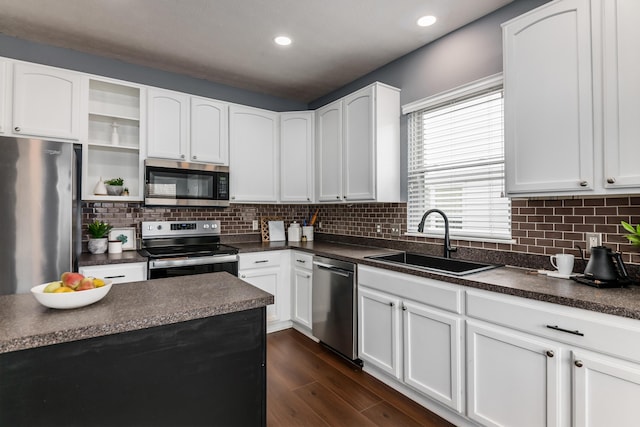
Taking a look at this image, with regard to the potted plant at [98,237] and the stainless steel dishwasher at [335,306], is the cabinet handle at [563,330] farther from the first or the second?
the potted plant at [98,237]

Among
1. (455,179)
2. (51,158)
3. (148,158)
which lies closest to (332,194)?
(455,179)

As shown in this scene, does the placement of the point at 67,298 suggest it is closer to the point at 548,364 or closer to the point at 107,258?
the point at 107,258

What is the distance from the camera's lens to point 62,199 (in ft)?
7.66

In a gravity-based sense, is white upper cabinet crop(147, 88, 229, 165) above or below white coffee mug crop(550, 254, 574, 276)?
above

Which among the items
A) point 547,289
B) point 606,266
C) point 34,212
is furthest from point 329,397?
point 34,212

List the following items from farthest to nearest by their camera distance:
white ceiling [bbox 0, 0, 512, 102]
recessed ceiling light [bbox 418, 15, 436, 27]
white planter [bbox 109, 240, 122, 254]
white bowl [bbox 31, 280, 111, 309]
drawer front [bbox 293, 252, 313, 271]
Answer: drawer front [bbox 293, 252, 313, 271]
white planter [bbox 109, 240, 122, 254]
recessed ceiling light [bbox 418, 15, 436, 27]
white ceiling [bbox 0, 0, 512, 102]
white bowl [bbox 31, 280, 111, 309]

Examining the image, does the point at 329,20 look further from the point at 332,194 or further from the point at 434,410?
the point at 434,410

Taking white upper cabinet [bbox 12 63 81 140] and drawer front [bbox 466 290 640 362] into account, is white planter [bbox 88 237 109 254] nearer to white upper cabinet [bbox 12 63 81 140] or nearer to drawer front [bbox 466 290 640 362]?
white upper cabinet [bbox 12 63 81 140]

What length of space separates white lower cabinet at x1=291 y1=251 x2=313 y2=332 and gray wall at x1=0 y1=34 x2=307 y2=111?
1.97 metres

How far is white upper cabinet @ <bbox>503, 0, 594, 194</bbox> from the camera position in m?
1.68

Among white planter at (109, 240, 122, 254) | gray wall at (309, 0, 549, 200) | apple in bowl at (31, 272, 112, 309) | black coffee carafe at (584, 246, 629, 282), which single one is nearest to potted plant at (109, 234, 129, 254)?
white planter at (109, 240, 122, 254)

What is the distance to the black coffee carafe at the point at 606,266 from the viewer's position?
5.23 ft

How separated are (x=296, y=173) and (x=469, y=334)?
8.32ft

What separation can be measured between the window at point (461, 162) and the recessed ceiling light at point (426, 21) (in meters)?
0.54
